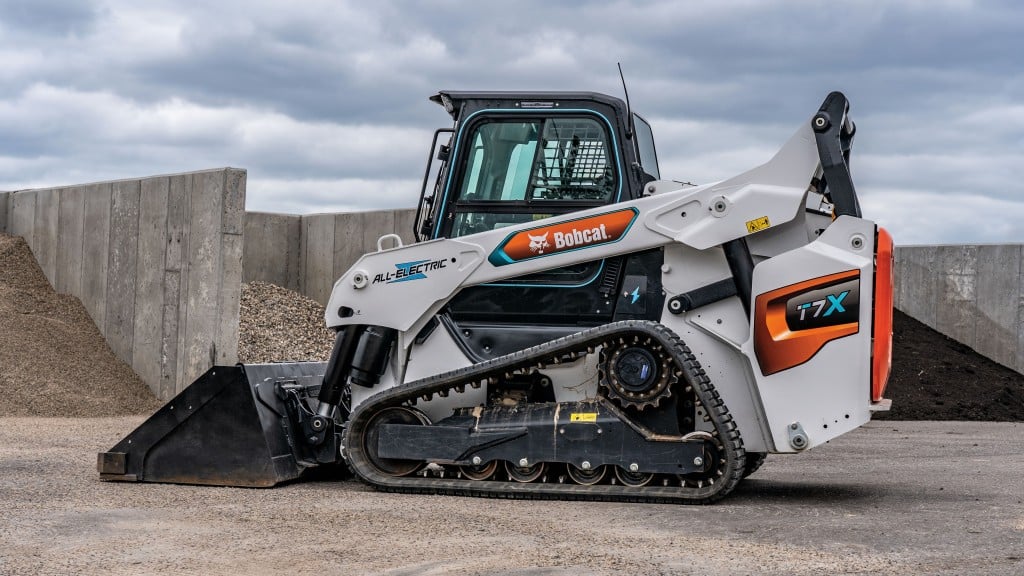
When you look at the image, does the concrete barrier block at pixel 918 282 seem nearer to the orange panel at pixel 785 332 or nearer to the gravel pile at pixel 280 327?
the gravel pile at pixel 280 327

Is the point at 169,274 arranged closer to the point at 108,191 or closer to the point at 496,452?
the point at 108,191

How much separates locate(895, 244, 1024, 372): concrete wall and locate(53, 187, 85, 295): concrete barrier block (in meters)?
14.7

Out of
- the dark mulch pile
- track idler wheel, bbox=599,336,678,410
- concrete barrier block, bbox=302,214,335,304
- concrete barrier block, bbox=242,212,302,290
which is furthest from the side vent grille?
concrete barrier block, bbox=242,212,302,290

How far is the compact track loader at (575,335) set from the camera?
23.5 ft

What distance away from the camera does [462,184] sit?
8.10m

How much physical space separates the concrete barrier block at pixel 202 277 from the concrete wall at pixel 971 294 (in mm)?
13933

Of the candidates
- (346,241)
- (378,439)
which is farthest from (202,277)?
(378,439)

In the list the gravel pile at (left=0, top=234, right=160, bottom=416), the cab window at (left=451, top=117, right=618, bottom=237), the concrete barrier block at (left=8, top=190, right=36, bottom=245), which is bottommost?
the gravel pile at (left=0, top=234, right=160, bottom=416)

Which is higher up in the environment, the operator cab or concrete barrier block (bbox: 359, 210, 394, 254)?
concrete barrier block (bbox: 359, 210, 394, 254)

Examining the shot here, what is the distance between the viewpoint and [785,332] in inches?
283

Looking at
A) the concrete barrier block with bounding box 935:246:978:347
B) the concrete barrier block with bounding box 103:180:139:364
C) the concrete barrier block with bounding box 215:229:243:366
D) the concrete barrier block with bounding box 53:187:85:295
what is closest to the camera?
the concrete barrier block with bounding box 215:229:243:366

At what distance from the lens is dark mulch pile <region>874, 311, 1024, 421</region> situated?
58.1 ft

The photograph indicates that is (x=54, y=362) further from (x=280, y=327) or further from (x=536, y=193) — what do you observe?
(x=536, y=193)

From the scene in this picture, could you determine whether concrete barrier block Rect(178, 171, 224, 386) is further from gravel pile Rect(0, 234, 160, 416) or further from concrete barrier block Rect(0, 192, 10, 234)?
concrete barrier block Rect(0, 192, 10, 234)
